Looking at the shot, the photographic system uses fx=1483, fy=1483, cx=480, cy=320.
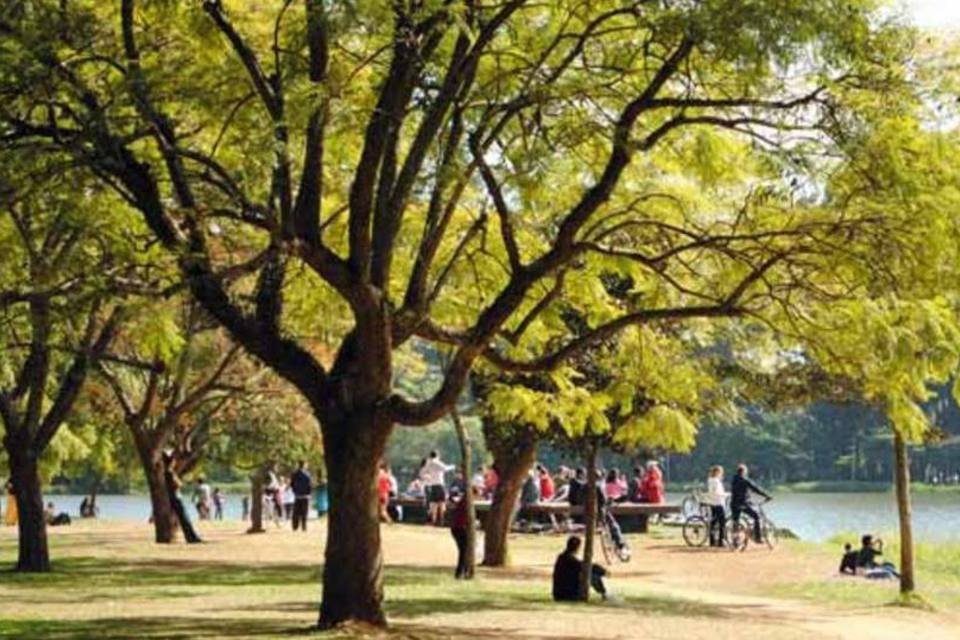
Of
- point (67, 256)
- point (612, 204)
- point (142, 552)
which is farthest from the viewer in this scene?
point (142, 552)

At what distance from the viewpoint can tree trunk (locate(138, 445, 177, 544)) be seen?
106 feet

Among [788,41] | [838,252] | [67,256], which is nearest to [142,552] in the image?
[67,256]

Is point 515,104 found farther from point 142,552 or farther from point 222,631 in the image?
point 142,552

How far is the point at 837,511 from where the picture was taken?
78.8 meters

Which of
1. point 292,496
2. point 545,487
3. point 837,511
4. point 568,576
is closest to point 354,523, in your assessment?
point 568,576

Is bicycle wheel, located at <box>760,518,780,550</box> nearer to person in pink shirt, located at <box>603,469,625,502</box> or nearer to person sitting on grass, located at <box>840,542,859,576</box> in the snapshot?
person sitting on grass, located at <box>840,542,859,576</box>

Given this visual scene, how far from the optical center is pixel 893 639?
17.8 metres

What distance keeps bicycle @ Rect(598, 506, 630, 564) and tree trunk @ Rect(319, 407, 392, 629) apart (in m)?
13.4

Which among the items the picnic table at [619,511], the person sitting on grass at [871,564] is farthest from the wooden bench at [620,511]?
the person sitting on grass at [871,564]

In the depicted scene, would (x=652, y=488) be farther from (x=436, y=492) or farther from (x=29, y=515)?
(x=29, y=515)

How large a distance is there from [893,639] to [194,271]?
9.31 metres

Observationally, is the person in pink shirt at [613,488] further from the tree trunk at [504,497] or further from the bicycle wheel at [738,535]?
the tree trunk at [504,497]

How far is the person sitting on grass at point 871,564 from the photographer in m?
25.9

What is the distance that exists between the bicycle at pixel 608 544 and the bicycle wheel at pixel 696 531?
3.87m
